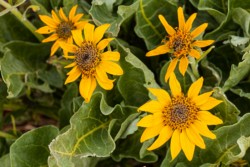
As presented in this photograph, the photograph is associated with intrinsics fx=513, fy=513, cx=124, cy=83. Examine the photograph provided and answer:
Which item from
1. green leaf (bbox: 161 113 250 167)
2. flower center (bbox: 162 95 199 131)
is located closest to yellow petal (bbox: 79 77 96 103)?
flower center (bbox: 162 95 199 131)

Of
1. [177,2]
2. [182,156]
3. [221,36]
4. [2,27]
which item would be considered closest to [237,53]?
[221,36]

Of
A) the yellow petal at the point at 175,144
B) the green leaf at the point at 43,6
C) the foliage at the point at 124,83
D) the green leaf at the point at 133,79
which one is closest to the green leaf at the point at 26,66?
the foliage at the point at 124,83

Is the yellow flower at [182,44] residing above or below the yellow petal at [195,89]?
above

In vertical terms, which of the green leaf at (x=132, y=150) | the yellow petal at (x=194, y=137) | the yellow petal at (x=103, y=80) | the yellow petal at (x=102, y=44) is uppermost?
the yellow petal at (x=102, y=44)

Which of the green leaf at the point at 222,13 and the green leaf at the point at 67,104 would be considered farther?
the green leaf at the point at 67,104

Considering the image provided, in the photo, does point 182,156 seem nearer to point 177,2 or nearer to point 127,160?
point 127,160

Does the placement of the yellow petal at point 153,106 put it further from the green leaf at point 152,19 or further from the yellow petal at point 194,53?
the green leaf at point 152,19

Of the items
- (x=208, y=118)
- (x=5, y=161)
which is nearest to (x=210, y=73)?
(x=208, y=118)
